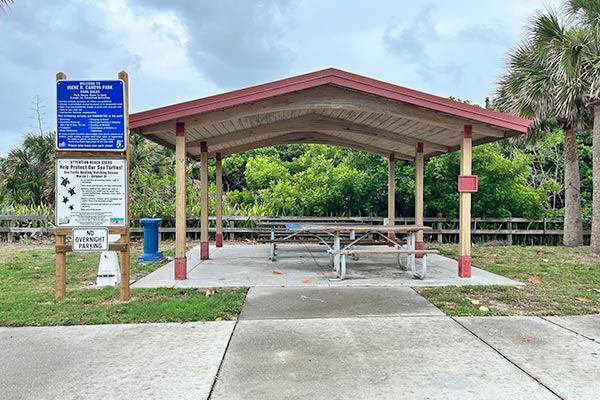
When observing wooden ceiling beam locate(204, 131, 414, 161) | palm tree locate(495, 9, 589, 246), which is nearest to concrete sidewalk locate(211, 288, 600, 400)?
wooden ceiling beam locate(204, 131, 414, 161)

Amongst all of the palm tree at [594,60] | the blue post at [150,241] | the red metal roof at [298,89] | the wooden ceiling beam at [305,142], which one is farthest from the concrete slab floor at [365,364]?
the palm tree at [594,60]

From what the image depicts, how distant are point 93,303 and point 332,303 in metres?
3.06

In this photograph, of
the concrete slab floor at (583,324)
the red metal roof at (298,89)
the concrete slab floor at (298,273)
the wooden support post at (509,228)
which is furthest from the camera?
the wooden support post at (509,228)

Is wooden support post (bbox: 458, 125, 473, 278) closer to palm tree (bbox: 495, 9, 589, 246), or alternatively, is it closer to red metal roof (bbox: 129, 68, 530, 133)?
red metal roof (bbox: 129, 68, 530, 133)

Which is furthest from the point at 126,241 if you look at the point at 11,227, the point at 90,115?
the point at 11,227

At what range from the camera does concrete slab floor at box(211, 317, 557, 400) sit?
2.79 meters

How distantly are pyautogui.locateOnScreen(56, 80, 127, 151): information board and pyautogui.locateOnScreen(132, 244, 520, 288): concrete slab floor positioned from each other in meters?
2.23

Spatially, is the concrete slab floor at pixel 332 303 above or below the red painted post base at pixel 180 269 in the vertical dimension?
below

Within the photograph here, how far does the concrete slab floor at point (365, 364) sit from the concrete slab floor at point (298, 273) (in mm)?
2184

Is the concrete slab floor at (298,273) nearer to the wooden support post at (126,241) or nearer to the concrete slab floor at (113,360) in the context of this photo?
the wooden support post at (126,241)

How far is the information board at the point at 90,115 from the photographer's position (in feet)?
17.5

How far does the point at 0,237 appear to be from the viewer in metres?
13.2

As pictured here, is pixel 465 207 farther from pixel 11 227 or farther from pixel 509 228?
pixel 11 227

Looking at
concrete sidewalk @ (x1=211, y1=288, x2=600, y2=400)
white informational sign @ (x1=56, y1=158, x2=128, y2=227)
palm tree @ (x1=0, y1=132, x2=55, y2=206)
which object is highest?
palm tree @ (x1=0, y1=132, x2=55, y2=206)
